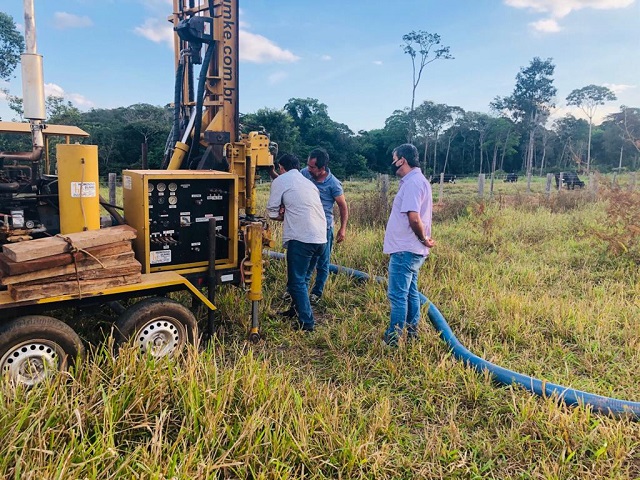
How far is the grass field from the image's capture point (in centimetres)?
255

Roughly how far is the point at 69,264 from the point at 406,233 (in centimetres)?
273

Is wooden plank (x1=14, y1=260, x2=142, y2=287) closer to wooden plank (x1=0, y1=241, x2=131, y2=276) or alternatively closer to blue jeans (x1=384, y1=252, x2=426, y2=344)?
wooden plank (x1=0, y1=241, x2=131, y2=276)

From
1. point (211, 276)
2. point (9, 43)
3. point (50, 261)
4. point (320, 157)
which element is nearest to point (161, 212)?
point (211, 276)

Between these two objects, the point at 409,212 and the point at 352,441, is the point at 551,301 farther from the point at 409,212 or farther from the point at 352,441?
the point at 352,441

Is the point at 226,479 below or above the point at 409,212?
below

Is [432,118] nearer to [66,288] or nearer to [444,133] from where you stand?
[444,133]

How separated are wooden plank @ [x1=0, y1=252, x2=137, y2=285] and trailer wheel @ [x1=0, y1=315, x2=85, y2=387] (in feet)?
0.96

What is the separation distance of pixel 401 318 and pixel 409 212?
998mm

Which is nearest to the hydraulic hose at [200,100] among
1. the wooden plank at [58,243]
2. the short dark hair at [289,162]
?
the short dark hair at [289,162]

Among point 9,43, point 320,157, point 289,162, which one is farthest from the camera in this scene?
point 9,43

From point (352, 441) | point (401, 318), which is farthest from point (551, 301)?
point (352, 441)

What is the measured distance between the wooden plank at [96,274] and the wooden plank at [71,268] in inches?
0.9

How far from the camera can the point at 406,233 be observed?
4324mm

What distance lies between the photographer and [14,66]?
24688 millimetres
